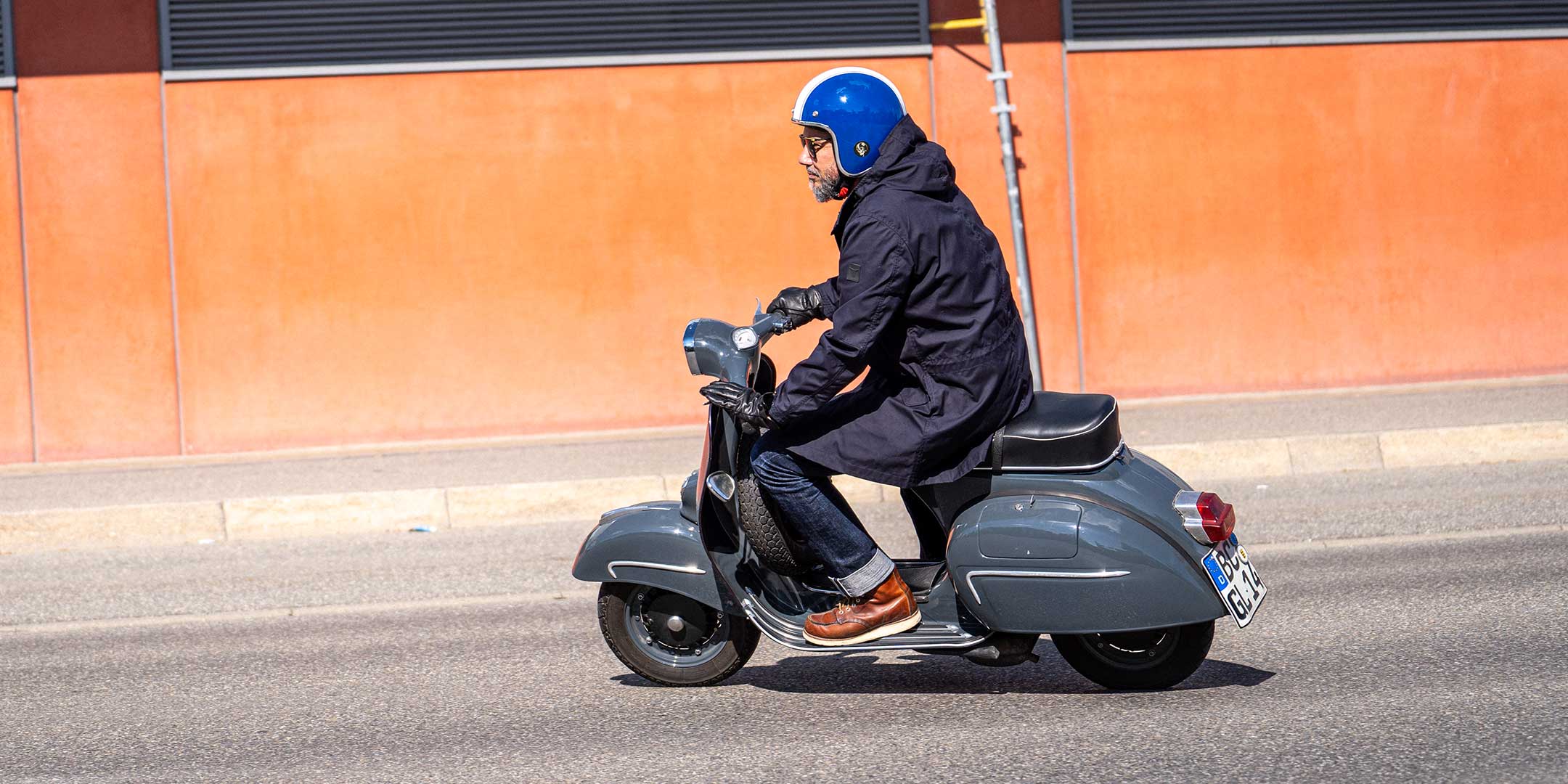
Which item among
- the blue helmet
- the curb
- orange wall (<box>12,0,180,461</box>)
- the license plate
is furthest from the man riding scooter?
orange wall (<box>12,0,180,461</box>)

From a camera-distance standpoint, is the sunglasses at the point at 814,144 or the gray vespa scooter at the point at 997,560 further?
the sunglasses at the point at 814,144

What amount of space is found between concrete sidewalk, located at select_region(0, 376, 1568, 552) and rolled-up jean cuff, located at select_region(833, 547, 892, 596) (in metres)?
4.46

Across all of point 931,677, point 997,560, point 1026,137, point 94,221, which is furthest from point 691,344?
point 94,221

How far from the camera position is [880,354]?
14.9 ft

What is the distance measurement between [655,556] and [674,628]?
26 cm

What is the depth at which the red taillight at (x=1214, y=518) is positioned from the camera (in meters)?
4.40

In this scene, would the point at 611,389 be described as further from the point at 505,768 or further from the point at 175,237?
the point at 505,768

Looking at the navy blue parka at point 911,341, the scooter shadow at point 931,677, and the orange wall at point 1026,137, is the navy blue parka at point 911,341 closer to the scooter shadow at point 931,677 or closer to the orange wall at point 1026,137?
the scooter shadow at point 931,677

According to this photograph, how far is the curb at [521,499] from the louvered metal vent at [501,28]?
13.5 feet

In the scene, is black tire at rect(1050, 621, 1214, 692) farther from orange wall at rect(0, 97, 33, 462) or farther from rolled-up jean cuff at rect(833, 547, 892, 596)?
orange wall at rect(0, 97, 33, 462)

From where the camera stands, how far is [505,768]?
423 centimetres

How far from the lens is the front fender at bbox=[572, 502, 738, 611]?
4824mm

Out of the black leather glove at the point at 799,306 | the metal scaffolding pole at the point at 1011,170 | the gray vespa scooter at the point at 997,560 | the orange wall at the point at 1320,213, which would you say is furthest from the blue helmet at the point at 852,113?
the orange wall at the point at 1320,213

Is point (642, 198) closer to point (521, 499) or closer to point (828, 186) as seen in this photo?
point (521, 499)
